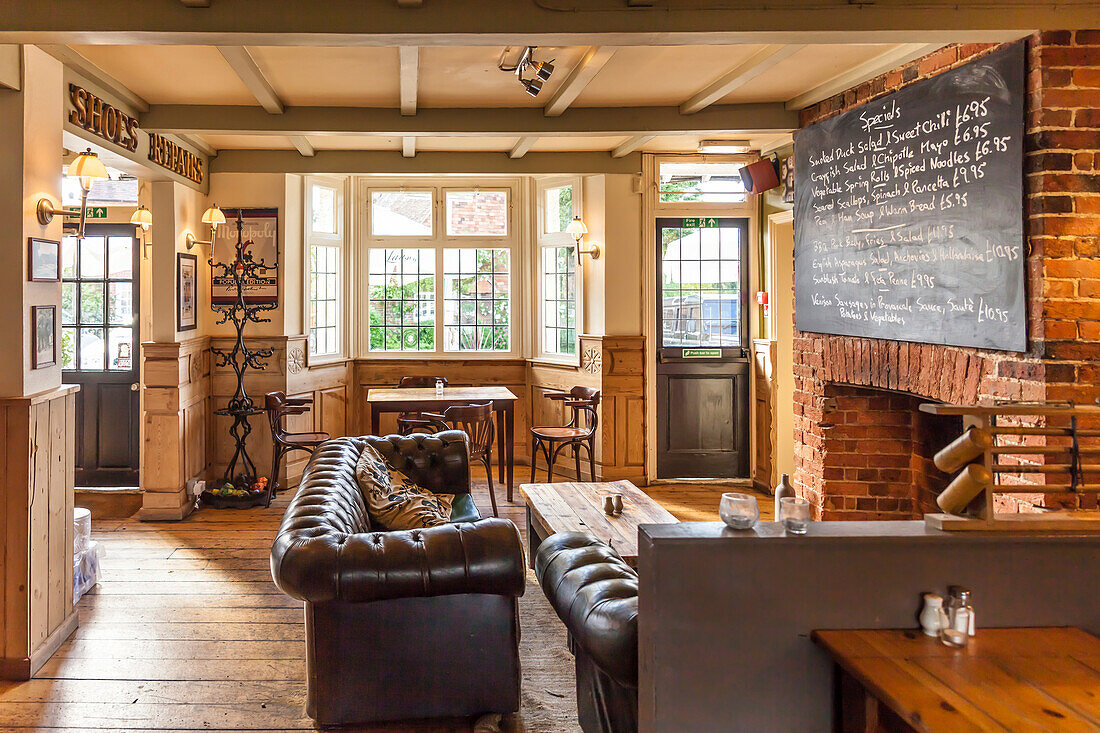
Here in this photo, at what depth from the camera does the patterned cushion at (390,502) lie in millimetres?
3609

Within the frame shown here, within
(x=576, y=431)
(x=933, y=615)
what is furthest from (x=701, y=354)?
(x=933, y=615)

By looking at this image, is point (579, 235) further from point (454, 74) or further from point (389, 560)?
point (389, 560)

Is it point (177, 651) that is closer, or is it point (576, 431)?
point (177, 651)

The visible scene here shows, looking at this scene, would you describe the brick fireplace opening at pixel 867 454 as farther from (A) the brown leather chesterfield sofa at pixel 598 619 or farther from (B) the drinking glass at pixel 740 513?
(B) the drinking glass at pixel 740 513

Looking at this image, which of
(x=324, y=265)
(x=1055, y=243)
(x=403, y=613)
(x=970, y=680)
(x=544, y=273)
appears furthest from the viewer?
(x=544, y=273)

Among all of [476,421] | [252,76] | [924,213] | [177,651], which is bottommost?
[177,651]

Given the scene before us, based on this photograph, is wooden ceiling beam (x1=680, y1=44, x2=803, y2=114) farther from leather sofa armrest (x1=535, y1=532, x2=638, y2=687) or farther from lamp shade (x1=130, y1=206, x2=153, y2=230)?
lamp shade (x1=130, y1=206, x2=153, y2=230)

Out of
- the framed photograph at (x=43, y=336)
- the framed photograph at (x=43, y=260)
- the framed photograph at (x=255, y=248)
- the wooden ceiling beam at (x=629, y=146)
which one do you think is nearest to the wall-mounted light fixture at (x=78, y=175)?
the framed photograph at (x=43, y=260)

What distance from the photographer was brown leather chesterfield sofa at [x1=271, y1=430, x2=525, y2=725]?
2646mm

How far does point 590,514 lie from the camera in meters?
4.16

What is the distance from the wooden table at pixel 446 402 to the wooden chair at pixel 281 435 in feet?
1.66

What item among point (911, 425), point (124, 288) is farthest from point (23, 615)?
point (911, 425)

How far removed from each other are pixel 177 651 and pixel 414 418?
109 inches

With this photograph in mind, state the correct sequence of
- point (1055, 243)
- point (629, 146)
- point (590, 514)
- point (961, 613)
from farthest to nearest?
point (629, 146), point (590, 514), point (1055, 243), point (961, 613)
